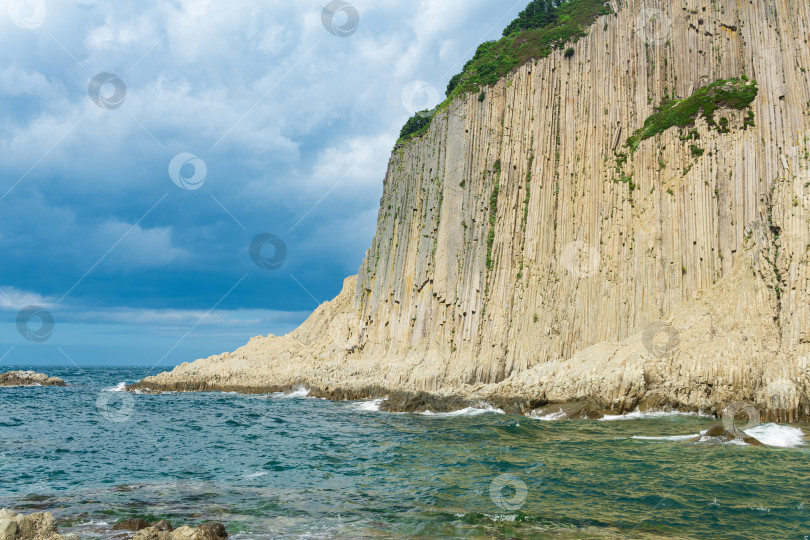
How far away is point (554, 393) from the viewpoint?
117 feet

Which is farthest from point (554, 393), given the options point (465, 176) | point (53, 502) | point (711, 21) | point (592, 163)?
point (711, 21)

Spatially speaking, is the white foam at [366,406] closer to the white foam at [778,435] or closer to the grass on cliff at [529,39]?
the white foam at [778,435]

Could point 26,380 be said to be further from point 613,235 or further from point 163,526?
point 163,526

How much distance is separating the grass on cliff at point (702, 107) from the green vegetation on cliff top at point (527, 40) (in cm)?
1031

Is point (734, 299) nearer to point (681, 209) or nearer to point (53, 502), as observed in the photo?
point (681, 209)

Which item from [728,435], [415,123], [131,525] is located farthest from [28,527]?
[415,123]

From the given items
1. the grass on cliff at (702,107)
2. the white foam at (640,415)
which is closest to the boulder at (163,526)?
the white foam at (640,415)

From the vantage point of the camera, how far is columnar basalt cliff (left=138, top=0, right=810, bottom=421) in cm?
3231

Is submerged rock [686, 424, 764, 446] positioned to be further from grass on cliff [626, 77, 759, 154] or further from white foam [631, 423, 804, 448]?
grass on cliff [626, 77, 759, 154]

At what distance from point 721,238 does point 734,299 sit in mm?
5631

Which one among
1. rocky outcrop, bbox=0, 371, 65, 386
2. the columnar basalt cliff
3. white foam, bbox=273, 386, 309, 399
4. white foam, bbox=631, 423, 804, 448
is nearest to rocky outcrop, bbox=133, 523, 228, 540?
white foam, bbox=631, 423, 804, 448

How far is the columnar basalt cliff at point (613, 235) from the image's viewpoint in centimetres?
3231

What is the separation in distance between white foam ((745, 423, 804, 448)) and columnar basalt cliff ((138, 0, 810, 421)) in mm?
3042

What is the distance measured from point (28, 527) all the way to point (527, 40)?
5505 cm
